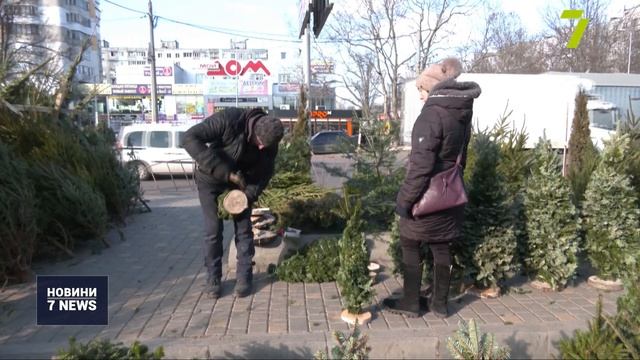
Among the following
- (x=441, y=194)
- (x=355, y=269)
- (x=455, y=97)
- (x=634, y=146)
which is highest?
(x=455, y=97)

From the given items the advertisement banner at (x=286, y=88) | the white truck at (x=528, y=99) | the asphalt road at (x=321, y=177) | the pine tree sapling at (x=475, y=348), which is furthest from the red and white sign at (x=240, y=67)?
the advertisement banner at (x=286, y=88)

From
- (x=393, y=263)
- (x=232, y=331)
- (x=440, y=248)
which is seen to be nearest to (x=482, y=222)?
(x=440, y=248)

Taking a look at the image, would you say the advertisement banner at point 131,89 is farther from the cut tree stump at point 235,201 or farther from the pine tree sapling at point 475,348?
the pine tree sapling at point 475,348

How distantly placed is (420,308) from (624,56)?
36438mm

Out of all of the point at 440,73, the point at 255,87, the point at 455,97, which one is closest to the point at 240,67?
the point at 440,73

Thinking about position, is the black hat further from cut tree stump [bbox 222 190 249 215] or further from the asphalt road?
the asphalt road

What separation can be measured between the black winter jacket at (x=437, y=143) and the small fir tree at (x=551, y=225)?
3.33 feet

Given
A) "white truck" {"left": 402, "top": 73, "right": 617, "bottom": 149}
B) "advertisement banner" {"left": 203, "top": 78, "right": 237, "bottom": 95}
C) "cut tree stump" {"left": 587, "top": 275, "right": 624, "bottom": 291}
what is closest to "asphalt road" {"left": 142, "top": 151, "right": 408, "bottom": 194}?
"cut tree stump" {"left": 587, "top": 275, "right": 624, "bottom": 291}

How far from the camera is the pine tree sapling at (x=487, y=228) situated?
3930mm

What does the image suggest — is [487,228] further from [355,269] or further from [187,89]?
[187,89]

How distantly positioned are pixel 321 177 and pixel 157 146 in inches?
357

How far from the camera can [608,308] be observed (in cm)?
388

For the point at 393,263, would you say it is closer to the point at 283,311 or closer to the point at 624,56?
the point at 283,311

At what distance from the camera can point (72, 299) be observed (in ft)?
9.52
